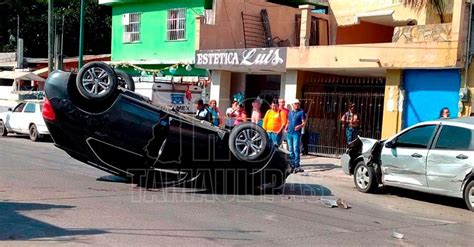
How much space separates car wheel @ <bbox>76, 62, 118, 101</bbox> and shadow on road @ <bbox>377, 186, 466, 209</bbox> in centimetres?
578

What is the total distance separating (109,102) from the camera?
9.92m

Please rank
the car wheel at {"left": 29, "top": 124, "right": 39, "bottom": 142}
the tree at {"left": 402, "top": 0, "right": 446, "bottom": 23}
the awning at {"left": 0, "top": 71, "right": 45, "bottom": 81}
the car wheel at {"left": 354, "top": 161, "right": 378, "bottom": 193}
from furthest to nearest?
the awning at {"left": 0, "top": 71, "right": 45, "bottom": 81}
the car wheel at {"left": 29, "top": 124, "right": 39, "bottom": 142}
the tree at {"left": 402, "top": 0, "right": 446, "bottom": 23}
the car wheel at {"left": 354, "top": 161, "right": 378, "bottom": 193}

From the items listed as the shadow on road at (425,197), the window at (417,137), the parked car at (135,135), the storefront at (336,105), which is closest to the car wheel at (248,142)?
the parked car at (135,135)

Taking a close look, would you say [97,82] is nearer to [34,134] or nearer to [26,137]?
[34,134]

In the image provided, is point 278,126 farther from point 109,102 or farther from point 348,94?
point 109,102

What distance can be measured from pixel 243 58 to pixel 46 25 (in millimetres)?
24571

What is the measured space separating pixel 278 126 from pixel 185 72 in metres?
9.71

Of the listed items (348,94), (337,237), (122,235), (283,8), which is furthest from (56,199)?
(283,8)

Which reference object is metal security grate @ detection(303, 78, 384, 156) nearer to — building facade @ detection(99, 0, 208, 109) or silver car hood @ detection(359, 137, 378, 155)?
building facade @ detection(99, 0, 208, 109)

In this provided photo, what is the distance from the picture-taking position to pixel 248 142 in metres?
10.1

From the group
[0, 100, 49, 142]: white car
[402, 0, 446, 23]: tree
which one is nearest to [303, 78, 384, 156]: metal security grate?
[402, 0, 446, 23]: tree

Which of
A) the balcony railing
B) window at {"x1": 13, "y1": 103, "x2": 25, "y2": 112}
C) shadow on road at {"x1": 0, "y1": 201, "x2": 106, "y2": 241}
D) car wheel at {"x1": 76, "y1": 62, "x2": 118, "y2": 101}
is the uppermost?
the balcony railing

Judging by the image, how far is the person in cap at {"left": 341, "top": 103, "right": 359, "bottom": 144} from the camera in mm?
17203

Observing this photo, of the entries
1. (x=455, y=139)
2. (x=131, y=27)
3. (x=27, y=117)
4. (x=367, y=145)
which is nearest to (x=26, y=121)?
(x=27, y=117)
